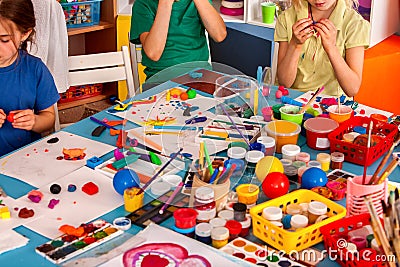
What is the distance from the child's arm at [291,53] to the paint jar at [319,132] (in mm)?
383

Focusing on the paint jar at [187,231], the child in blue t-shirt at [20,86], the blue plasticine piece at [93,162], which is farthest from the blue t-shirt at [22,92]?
the paint jar at [187,231]

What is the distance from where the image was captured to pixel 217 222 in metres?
1.26

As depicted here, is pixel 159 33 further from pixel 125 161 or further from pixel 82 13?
pixel 82 13

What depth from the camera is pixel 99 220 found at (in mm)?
1310

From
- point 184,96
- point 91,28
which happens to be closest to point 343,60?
point 184,96

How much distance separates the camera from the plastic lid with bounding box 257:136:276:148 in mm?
1509

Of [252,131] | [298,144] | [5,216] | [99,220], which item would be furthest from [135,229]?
[298,144]

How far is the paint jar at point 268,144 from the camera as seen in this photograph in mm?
1502

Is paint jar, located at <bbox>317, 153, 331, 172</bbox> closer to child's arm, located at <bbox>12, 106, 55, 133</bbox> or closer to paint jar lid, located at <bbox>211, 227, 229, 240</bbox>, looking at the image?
paint jar lid, located at <bbox>211, 227, 229, 240</bbox>

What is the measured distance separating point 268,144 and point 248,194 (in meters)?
0.22

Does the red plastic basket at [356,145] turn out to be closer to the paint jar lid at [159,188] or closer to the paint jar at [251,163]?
the paint jar at [251,163]

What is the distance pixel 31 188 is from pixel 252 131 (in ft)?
1.81

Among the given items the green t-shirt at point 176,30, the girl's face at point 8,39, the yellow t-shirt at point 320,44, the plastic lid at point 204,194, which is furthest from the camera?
the green t-shirt at point 176,30

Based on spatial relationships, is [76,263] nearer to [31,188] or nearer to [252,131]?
[31,188]
